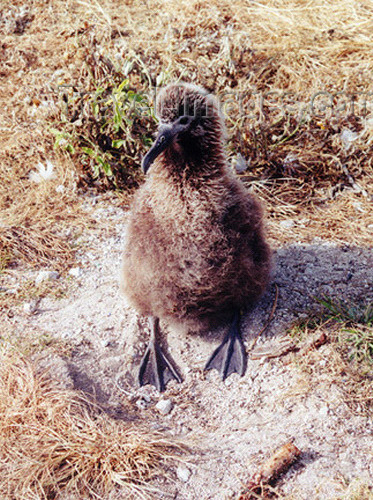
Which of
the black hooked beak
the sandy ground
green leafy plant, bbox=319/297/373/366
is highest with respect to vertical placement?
the black hooked beak

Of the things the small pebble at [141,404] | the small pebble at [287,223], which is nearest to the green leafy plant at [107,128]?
the small pebble at [287,223]

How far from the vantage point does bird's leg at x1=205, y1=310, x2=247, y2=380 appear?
136 inches

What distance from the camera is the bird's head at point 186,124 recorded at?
2.92 m

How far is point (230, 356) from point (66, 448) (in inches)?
47.3

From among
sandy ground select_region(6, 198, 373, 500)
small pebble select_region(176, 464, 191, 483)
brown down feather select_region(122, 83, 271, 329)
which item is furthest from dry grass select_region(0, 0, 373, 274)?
small pebble select_region(176, 464, 191, 483)

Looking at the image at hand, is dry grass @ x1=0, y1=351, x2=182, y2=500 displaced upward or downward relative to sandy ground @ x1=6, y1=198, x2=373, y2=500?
upward

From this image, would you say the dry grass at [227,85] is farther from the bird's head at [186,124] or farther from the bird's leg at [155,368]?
the bird's head at [186,124]

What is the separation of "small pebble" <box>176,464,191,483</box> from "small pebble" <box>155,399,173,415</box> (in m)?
0.53

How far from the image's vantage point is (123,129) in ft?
15.4

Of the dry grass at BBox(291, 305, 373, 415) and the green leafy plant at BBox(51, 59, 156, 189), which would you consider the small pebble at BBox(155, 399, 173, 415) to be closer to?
the dry grass at BBox(291, 305, 373, 415)

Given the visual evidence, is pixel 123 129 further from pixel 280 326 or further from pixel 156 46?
pixel 280 326

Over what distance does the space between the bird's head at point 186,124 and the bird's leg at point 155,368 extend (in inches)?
50.3

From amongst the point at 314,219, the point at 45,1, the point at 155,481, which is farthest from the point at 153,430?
the point at 45,1

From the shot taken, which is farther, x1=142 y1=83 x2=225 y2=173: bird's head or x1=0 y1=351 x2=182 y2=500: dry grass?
x1=142 y1=83 x2=225 y2=173: bird's head
